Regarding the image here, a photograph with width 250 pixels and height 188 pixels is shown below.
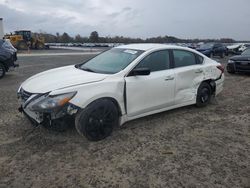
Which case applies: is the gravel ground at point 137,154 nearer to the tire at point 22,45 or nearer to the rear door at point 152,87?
the rear door at point 152,87

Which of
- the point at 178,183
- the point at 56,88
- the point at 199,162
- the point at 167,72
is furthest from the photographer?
the point at 167,72

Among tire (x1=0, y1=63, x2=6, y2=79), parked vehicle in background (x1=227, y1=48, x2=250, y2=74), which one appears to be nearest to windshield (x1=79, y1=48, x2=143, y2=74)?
tire (x1=0, y1=63, x2=6, y2=79)

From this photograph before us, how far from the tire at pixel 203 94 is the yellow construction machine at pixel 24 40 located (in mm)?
35907

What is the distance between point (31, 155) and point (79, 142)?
Answer: 78cm

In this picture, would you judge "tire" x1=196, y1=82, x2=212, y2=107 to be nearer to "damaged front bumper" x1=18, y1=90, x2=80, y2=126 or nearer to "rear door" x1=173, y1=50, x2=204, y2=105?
"rear door" x1=173, y1=50, x2=204, y2=105

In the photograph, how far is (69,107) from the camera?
14.6 ft

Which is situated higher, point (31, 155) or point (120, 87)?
point (120, 87)

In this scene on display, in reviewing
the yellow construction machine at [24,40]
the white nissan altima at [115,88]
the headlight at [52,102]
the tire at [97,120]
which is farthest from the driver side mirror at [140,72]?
the yellow construction machine at [24,40]

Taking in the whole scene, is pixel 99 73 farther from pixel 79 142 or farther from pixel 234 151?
pixel 234 151

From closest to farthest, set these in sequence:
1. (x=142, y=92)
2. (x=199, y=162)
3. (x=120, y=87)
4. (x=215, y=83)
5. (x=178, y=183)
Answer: (x=178, y=183) < (x=199, y=162) < (x=120, y=87) < (x=142, y=92) < (x=215, y=83)

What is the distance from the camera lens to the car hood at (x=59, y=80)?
4648mm

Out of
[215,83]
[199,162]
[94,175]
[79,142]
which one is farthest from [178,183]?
[215,83]

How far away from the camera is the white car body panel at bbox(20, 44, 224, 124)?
15.2 feet

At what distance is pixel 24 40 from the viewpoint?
41.6 metres
